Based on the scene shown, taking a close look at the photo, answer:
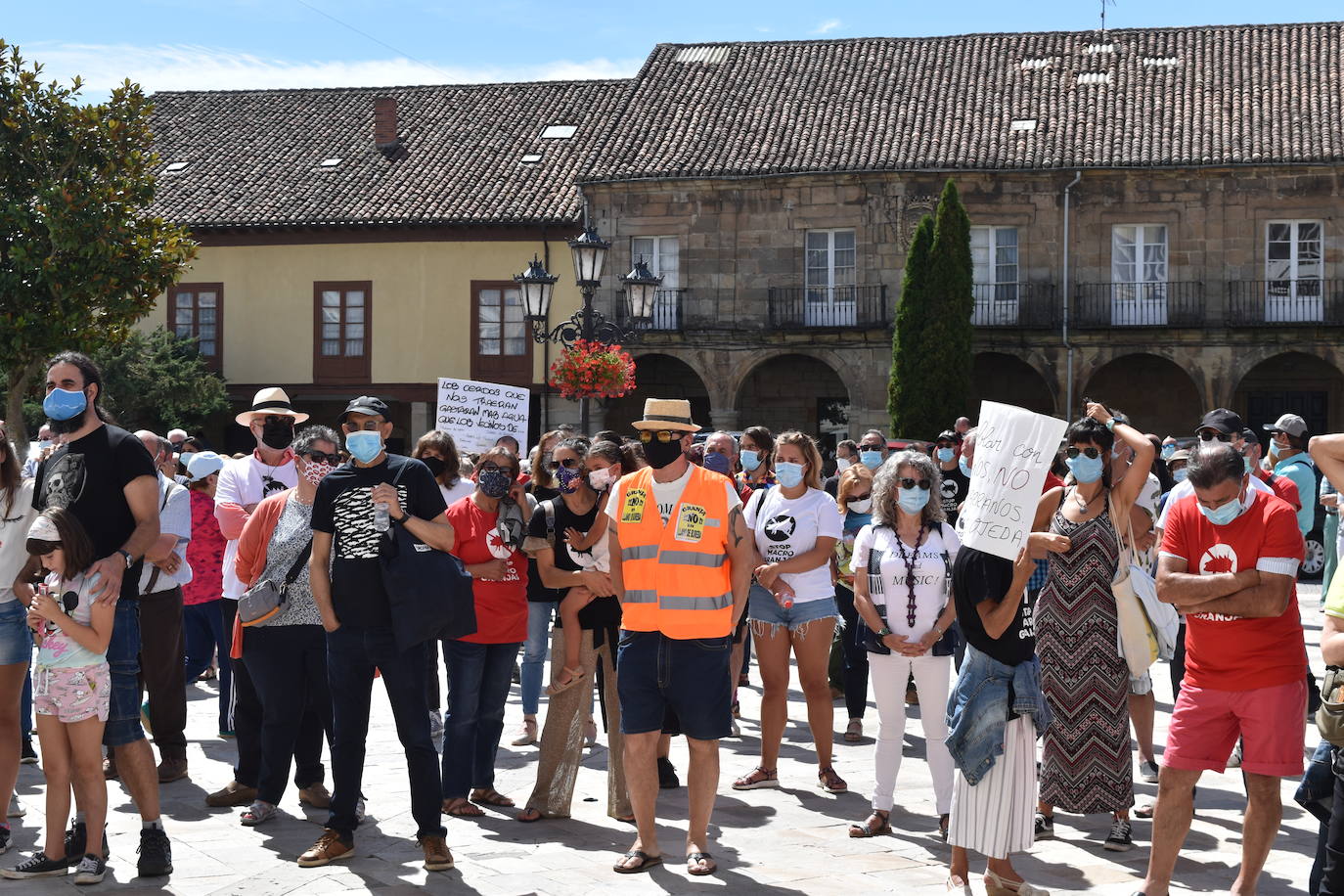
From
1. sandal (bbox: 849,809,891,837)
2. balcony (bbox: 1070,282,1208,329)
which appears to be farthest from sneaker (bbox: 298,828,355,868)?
balcony (bbox: 1070,282,1208,329)

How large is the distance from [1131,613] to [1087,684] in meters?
0.43

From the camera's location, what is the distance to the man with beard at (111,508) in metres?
6.21

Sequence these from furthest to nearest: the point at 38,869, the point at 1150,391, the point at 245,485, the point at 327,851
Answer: the point at 1150,391, the point at 245,485, the point at 327,851, the point at 38,869

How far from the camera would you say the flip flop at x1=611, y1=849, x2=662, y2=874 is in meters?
6.44

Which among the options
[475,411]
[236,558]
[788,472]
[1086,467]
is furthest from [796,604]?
[475,411]

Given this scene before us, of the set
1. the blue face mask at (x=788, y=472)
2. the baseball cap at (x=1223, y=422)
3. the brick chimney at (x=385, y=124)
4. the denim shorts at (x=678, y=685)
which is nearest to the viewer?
the denim shorts at (x=678, y=685)

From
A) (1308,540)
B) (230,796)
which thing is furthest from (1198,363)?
(230,796)

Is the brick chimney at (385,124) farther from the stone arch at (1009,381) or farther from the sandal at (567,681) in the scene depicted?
the sandal at (567,681)

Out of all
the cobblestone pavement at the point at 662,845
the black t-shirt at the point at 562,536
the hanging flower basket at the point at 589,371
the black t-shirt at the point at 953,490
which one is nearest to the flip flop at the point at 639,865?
the cobblestone pavement at the point at 662,845

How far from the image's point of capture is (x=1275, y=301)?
2906 centimetres

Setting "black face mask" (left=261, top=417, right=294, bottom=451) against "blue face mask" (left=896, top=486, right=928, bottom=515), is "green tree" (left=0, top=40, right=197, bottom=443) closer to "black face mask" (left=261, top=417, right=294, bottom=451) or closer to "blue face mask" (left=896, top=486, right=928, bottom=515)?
"black face mask" (left=261, top=417, right=294, bottom=451)

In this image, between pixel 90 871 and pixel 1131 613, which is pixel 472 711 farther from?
pixel 1131 613

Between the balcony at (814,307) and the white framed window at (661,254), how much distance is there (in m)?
2.05

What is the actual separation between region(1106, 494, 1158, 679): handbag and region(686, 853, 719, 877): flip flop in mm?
2100
